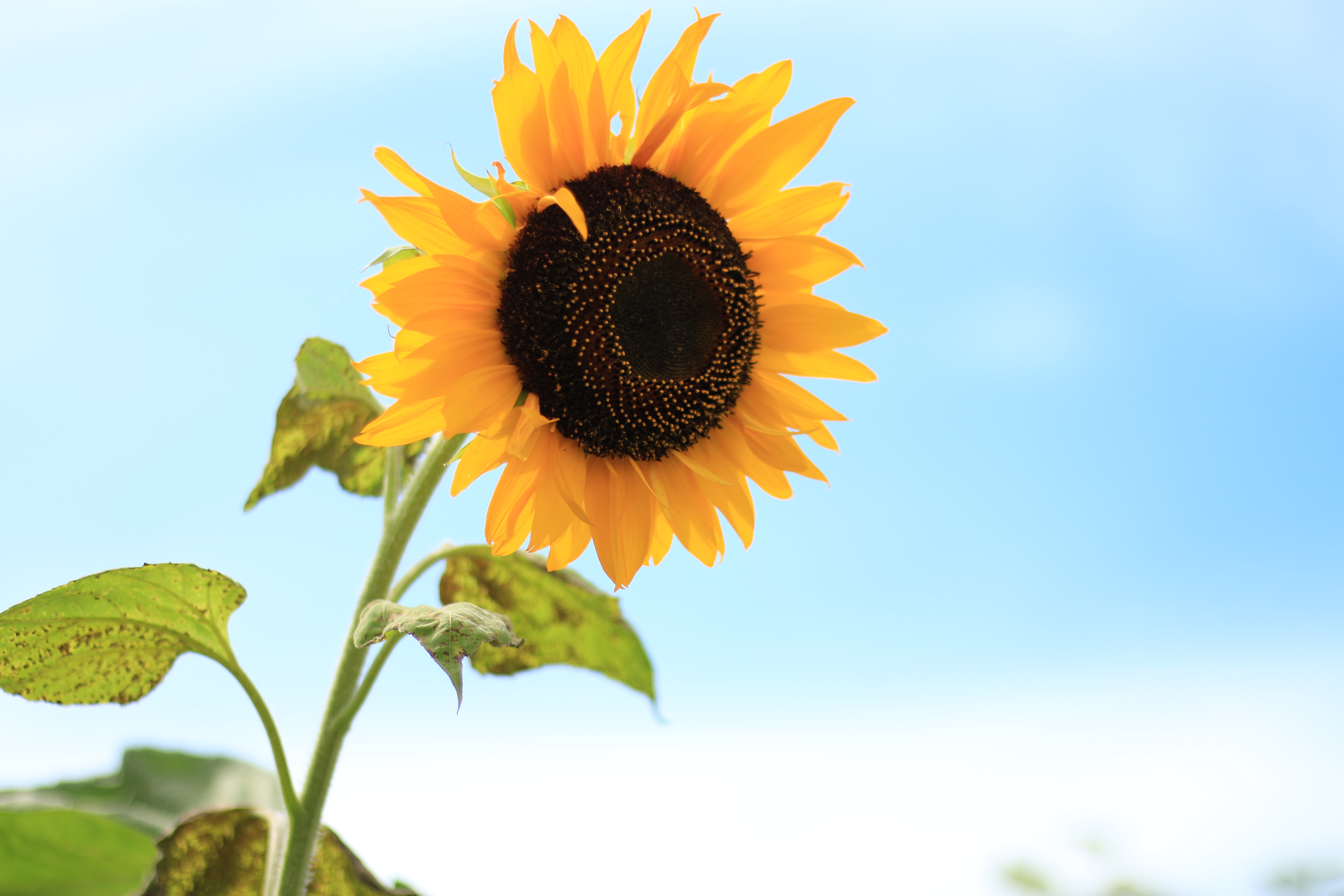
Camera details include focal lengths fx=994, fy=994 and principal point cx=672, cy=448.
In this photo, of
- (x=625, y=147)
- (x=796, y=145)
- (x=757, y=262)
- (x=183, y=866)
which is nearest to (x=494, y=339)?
(x=625, y=147)

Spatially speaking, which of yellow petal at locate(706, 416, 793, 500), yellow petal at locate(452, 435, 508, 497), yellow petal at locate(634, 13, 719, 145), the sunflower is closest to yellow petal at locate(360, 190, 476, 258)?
the sunflower

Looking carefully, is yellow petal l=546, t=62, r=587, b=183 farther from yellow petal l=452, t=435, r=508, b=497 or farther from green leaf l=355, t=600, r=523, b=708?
green leaf l=355, t=600, r=523, b=708

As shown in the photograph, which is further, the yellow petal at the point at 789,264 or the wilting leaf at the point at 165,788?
the wilting leaf at the point at 165,788

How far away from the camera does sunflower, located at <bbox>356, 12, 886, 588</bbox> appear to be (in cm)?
192

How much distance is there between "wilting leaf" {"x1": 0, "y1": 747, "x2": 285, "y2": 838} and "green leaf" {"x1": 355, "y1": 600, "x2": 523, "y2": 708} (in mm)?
1587

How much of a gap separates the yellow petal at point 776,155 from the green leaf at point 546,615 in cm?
98

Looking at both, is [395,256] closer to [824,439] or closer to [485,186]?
[485,186]

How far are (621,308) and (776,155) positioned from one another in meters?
0.52

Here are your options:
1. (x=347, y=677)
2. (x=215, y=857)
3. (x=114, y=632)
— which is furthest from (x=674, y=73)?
(x=215, y=857)

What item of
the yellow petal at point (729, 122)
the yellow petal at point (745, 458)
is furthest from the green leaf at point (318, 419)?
the yellow petal at point (729, 122)

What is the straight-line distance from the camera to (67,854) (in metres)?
2.25

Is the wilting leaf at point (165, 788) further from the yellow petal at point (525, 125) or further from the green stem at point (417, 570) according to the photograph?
A: the yellow petal at point (525, 125)

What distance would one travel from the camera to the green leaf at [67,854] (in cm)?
217

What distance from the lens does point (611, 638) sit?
2428 millimetres
